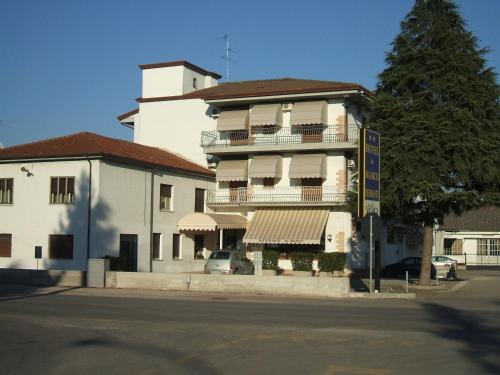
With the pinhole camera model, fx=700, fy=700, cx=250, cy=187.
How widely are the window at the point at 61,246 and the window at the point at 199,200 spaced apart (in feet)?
33.1

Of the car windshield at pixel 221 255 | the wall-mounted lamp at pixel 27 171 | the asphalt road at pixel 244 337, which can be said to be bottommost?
the asphalt road at pixel 244 337

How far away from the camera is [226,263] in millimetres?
35469

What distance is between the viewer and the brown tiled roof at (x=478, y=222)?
219ft

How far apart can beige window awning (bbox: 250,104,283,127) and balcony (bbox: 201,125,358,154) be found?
34.0 inches

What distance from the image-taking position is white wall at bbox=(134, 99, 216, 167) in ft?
159

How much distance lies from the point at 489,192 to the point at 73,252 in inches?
840

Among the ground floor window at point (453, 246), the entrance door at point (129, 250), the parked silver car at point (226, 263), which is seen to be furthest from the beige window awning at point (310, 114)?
the ground floor window at point (453, 246)

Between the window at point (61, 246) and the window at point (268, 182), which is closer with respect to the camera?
the window at point (61, 246)

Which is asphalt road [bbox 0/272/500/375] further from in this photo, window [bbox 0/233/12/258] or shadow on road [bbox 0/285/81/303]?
window [bbox 0/233/12/258]

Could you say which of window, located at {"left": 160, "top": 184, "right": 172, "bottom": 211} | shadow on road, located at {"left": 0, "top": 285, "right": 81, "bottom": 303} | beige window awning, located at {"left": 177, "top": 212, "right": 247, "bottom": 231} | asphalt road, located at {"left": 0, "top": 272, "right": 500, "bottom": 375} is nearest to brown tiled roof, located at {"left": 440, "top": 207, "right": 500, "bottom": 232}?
beige window awning, located at {"left": 177, "top": 212, "right": 247, "bottom": 231}

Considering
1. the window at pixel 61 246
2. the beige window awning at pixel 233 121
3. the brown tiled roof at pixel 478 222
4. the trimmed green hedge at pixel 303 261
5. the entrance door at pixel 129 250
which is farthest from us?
the brown tiled roof at pixel 478 222

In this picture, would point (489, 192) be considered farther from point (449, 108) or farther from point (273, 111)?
point (273, 111)

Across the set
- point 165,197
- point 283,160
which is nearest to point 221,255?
point 165,197

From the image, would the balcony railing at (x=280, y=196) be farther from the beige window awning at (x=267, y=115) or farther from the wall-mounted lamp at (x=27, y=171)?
the wall-mounted lamp at (x=27, y=171)
